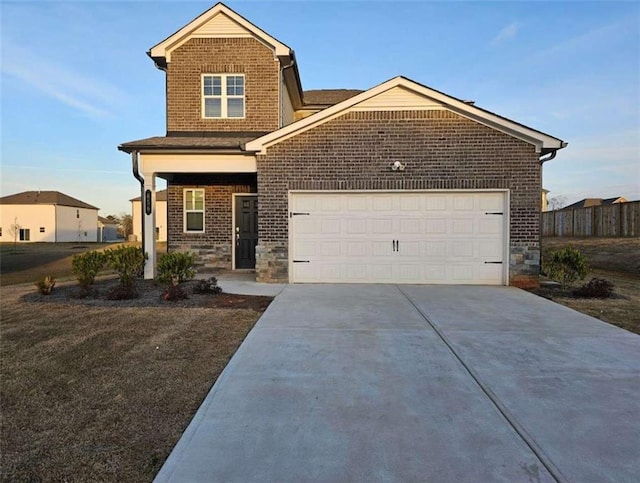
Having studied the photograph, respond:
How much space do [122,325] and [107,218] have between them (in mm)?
85098

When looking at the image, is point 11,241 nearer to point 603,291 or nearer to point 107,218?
point 107,218

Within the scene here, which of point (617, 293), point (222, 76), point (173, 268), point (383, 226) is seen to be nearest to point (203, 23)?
point (222, 76)

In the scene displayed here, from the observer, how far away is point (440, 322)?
6395mm

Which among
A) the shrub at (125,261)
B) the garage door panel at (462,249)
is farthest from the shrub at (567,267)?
the shrub at (125,261)

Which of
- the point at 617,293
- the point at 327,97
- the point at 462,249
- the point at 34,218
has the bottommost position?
the point at 617,293

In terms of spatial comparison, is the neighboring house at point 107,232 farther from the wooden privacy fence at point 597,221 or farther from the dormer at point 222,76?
the wooden privacy fence at point 597,221

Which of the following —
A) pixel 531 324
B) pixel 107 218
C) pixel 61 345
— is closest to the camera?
pixel 61 345

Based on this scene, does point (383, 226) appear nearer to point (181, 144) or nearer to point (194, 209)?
point (181, 144)

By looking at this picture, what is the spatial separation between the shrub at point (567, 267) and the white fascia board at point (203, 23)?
9.55 metres

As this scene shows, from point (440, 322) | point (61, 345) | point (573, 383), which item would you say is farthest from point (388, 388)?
point (61, 345)

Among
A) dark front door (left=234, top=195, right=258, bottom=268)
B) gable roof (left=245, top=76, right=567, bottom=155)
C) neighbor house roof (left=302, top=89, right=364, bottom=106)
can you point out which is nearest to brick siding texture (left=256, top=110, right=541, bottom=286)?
gable roof (left=245, top=76, right=567, bottom=155)

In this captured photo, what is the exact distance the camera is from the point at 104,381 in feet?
14.0

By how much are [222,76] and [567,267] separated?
1106 cm

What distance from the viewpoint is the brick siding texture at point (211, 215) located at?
42.0 ft
